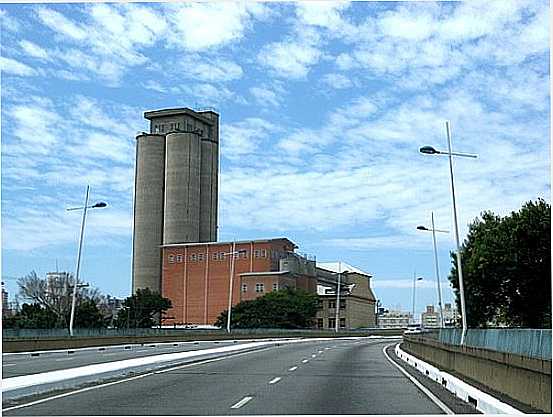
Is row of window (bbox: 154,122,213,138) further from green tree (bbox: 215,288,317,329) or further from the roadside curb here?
the roadside curb

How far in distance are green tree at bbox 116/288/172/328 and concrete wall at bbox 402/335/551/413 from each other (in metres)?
105

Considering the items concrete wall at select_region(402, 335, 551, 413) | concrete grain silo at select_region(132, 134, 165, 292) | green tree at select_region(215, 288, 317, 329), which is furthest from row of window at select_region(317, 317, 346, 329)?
concrete wall at select_region(402, 335, 551, 413)

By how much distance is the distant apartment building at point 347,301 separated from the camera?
160250 millimetres

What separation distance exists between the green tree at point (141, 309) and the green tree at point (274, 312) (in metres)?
10.3

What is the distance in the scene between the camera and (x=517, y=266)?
62281 mm

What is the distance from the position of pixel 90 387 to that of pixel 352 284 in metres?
149

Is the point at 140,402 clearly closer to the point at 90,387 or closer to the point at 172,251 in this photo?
the point at 90,387

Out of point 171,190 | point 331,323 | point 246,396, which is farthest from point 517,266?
point 331,323

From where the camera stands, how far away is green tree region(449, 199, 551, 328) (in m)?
62.1

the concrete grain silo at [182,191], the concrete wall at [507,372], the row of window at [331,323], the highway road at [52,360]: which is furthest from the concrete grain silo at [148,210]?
the concrete wall at [507,372]

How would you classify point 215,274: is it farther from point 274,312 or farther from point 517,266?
point 517,266

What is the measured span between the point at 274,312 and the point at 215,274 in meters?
17.2

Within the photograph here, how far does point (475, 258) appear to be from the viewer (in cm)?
6381

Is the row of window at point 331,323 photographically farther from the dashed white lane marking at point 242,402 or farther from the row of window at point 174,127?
the dashed white lane marking at point 242,402
